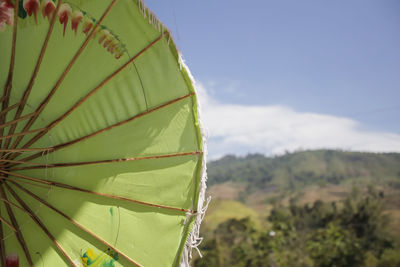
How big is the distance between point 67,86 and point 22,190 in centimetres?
76

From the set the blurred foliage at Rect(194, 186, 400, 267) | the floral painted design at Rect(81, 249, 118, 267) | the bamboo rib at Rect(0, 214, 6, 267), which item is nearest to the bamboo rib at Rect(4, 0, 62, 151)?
the bamboo rib at Rect(0, 214, 6, 267)

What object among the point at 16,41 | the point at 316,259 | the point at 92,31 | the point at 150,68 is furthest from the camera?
the point at 316,259

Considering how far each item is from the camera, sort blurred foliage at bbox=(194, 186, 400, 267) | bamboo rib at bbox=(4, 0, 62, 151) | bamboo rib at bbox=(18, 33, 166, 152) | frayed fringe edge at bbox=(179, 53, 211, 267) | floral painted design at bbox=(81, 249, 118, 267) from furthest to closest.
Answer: blurred foliage at bbox=(194, 186, 400, 267) → frayed fringe edge at bbox=(179, 53, 211, 267) → floral painted design at bbox=(81, 249, 118, 267) → bamboo rib at bbox=(18, 33, 166, 152) → bamboo rib at bbox=(4, 0, 62, 151)

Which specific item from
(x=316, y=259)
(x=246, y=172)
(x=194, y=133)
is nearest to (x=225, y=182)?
(x=246, y=172)

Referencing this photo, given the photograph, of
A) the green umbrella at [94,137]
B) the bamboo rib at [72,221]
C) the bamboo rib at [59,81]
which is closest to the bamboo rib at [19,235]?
the green umbrella at [94,137]

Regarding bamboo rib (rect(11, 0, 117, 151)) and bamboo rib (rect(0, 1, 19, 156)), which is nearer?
bamboo rib (rect(0, 1, 19, 156))

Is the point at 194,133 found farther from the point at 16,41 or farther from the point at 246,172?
the point at 246,172

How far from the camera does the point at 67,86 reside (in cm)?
204

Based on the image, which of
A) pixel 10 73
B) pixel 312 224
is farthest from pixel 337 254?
pixel 10 73

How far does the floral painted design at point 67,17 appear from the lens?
5.79 ft

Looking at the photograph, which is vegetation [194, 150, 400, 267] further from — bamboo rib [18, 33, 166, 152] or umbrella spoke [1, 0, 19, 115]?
umbrella spoke [1, 0, 19, 115]

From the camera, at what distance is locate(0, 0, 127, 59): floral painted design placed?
5.79 ft

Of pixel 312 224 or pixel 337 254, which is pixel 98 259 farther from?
pixel 312 224

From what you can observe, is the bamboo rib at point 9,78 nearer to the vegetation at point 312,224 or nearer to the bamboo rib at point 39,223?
the bamboo rib at point 39,223
